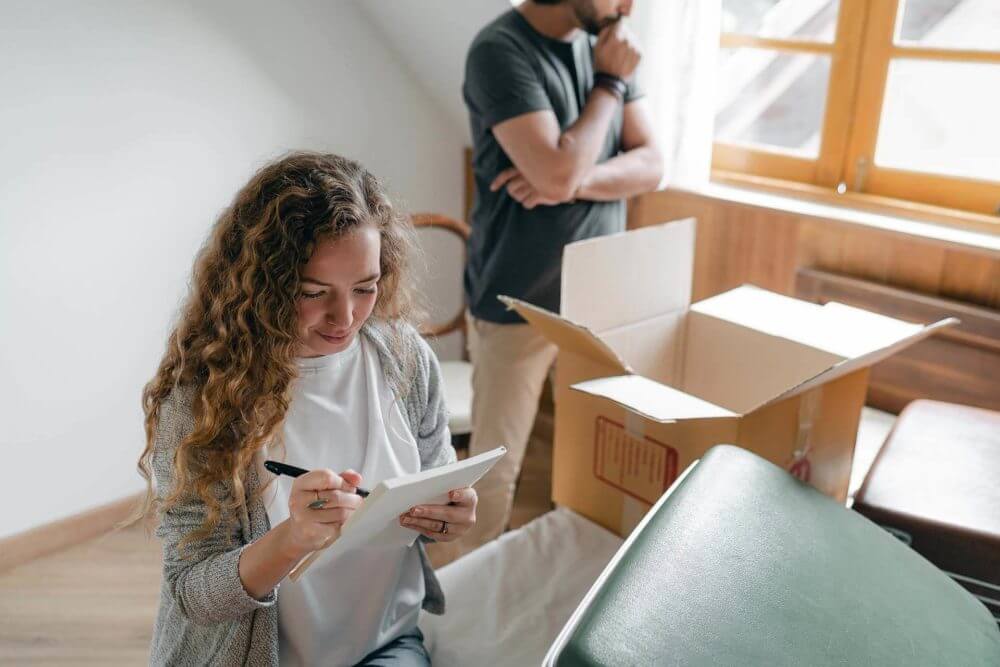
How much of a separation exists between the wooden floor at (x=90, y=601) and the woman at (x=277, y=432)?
3.32ft

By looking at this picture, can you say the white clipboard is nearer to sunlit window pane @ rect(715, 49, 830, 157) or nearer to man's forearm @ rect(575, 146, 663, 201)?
man's forearm @ rect(575, 146, 663, 201)

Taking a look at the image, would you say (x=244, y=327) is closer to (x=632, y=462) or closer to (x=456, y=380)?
(x=632, y=462)

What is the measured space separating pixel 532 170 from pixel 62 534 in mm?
1537

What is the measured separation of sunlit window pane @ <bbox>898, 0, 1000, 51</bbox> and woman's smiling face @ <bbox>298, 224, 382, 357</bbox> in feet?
5.15

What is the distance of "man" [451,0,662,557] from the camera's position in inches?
68.5

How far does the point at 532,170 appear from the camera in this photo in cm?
174

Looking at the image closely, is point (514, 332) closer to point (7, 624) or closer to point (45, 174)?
point (45, 174)

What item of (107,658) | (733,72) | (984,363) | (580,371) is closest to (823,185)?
(733,72)

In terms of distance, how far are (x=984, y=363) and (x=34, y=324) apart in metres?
2.10

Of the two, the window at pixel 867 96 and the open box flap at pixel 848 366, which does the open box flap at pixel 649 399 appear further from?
the window at pixel 867 96

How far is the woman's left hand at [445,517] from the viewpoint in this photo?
3.57 feet

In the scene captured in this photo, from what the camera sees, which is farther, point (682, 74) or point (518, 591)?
point (682, 74)

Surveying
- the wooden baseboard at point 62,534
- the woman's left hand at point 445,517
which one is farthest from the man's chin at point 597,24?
the wooden baseboard at point 62,534

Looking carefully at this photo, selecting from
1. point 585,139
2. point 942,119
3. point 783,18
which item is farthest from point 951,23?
point 585,139
